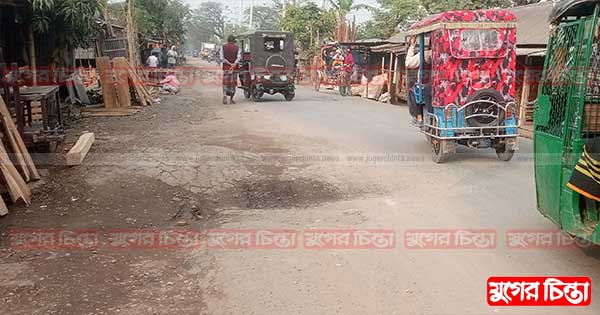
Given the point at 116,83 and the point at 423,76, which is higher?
the point at 423,76

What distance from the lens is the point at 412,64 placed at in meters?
9.50

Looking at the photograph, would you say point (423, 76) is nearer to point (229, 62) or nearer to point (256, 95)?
point (229, 62)

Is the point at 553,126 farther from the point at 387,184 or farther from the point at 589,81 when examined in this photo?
the point at 387,184

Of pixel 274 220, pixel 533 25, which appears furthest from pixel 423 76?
pixel 533 25

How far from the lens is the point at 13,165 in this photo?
6477 millimetres

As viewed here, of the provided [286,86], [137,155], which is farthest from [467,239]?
[286,86]

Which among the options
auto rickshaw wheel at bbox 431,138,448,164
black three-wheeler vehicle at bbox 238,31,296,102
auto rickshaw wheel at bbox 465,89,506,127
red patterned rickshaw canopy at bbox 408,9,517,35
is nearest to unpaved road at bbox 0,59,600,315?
auto rickshaw wheel at bbox 431,138,448,164

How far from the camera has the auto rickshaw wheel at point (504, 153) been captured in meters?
8.83

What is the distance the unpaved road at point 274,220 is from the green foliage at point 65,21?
274 cm

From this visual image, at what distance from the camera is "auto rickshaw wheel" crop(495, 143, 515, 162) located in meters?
8.83

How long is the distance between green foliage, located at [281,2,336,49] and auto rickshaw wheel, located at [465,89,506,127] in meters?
25.2

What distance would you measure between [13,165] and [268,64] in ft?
40.9

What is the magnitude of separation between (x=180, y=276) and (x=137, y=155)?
470 centimetres

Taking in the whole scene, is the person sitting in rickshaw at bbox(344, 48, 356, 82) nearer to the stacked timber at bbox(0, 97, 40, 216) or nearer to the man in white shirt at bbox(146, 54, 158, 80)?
the man in white shirt at bbox(146, 54, 158, 80)
